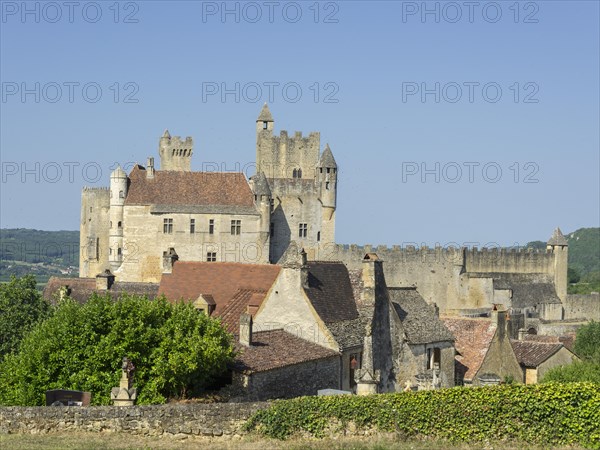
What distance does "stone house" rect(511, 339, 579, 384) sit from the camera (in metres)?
47.1

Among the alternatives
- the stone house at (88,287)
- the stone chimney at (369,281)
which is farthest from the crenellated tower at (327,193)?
the stone chimney at (369,281)

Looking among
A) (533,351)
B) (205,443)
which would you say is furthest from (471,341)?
(205,443)

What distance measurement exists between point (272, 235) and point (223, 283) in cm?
3810

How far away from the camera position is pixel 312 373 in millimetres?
33344

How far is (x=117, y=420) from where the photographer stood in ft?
77.2

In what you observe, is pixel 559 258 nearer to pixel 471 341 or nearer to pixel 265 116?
pixel 265 116

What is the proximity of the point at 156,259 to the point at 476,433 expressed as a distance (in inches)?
2067

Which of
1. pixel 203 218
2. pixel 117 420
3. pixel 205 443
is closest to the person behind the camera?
pixel 205 443

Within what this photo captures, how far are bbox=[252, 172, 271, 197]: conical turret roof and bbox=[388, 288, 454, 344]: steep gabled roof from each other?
35.1m

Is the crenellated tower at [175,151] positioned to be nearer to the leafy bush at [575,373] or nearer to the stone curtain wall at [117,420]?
the leafy bush at [575,373]

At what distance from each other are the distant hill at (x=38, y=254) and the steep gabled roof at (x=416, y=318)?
10130 centimetres

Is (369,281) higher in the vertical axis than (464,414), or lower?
higher

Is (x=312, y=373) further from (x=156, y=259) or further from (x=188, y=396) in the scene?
(x=156, y=259)

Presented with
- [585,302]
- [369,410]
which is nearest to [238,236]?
[585,302]
